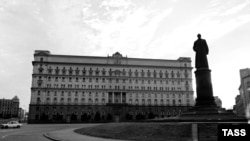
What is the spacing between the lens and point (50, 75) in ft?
290

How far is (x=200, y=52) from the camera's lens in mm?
26516

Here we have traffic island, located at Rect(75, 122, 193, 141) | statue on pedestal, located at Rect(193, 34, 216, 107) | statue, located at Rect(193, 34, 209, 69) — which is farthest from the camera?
statue, located at Rect(193, 34, 209, 69)

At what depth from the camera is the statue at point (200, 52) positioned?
25573 mm

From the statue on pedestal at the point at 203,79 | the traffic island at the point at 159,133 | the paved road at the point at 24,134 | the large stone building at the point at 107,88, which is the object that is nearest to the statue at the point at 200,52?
the statue on pedestal at the point at 203,79

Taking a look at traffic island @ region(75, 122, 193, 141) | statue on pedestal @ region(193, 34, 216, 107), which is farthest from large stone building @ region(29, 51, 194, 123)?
traffic island @ region(75, 122, 193, 141)

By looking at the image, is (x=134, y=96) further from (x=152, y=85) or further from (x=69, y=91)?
(x=69, y=91)

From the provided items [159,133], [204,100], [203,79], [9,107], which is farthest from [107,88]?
[9,107]

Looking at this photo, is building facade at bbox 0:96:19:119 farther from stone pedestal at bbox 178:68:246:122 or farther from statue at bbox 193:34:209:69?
stone pedestal at bbox 178:68:246:122

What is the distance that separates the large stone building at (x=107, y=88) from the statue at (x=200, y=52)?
62.2 metres

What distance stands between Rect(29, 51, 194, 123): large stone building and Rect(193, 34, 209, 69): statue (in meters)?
62.2

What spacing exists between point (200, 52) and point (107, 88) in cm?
6710

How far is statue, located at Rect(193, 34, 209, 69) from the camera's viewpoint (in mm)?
25573

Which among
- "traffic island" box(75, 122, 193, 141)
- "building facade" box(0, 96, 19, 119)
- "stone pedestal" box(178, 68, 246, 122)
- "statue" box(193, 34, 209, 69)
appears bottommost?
"building facade" box(0, 96, 19, 119)

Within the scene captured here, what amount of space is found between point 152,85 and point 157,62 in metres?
11.8
